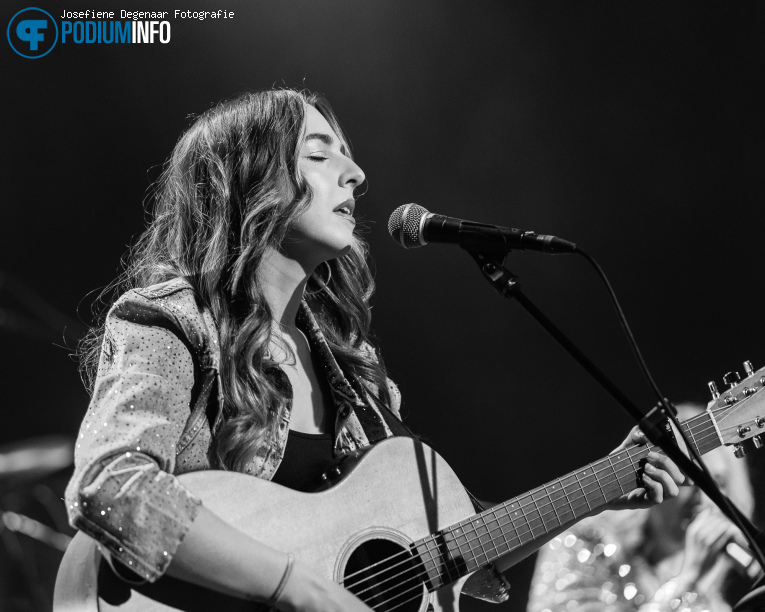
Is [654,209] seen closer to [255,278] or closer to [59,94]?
[255,278]

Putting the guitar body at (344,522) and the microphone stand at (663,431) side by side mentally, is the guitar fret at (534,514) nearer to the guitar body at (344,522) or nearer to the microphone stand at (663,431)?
the guitar body at (344,522)

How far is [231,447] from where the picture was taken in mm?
1919

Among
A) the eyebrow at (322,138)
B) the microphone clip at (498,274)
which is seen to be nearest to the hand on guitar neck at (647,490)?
the microphone clip at (498,274)

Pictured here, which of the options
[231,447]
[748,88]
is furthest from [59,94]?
[748,88]

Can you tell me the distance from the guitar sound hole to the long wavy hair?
376 mm

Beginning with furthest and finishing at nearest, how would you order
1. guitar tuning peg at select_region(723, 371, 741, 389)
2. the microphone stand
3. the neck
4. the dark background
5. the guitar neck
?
the dark background, the neck, guitar tuning peg at select_region(723, 371, 741, 389), the guitar neck, the microphone stand

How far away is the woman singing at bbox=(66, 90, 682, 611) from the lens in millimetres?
1579

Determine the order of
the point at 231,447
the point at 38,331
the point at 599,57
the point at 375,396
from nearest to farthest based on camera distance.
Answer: the point at 231,447, the point at 375,396, the point at 38,331, the point at 599,57

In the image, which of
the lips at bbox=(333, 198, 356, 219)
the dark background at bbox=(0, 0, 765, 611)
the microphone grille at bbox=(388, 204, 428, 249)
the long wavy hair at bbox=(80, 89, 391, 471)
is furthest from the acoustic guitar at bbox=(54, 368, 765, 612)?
the dark background at bbox=(0, 0, 765, 611)

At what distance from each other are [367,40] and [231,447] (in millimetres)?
2405

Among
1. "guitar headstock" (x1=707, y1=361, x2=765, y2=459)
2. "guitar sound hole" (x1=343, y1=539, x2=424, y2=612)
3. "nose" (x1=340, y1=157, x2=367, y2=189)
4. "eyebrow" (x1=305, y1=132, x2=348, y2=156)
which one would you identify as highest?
"eyebrow" (x1=305, y1=132, x2=348, y2=156)

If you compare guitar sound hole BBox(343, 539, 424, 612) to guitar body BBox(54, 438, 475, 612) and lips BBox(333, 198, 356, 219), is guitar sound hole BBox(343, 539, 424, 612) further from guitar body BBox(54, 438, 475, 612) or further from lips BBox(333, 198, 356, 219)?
lips BBox(333, 198, 356, 219)

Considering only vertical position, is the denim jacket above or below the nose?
below

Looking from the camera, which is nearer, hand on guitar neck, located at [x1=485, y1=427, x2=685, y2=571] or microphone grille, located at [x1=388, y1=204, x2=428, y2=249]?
microphone grille, located at [x1=388, y1=204, x2=428, y2=249]
